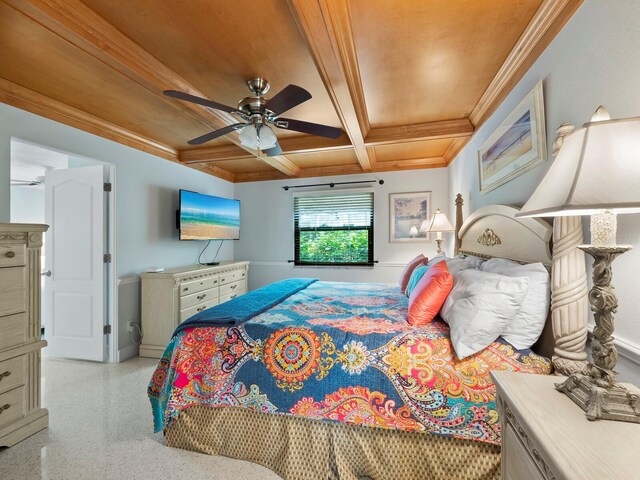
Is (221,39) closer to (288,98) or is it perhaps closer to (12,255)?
(288,98)

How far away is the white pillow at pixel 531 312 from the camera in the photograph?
1368 mm

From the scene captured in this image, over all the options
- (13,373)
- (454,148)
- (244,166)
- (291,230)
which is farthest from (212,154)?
(454,148)

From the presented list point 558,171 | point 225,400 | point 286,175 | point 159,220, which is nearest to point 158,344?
point 159,220

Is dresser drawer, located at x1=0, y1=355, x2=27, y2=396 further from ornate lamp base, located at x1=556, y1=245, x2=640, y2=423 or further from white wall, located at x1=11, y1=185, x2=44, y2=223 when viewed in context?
white wall, located at x1=11, y1=185, x2=44, y2=223

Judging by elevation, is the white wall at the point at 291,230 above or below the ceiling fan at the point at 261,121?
below

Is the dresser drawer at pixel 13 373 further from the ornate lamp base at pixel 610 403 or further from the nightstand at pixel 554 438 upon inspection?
the ornate lamp base at pixel 610 403

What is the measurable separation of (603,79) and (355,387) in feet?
5.80

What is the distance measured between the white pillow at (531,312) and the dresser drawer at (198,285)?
308cm

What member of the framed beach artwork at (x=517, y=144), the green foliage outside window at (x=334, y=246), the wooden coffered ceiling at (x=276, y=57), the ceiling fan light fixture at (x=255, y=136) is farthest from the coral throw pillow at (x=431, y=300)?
the green foliage outside window at (x=334, y=246)

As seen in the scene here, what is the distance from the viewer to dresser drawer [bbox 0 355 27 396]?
1773 mm

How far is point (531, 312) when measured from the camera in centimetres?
138

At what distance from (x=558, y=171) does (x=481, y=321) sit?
85 centimetres

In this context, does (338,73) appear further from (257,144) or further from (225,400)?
(225,400)

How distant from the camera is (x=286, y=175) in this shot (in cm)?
480
